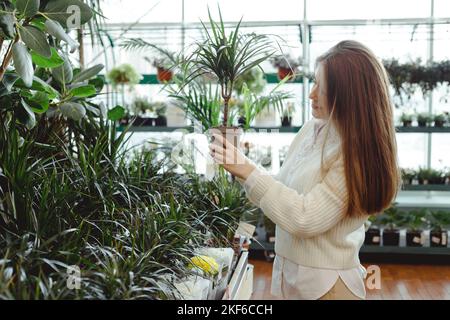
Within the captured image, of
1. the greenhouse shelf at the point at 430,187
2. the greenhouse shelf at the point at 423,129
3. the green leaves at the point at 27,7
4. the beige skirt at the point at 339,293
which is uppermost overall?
the green leaves at the point at 27,7

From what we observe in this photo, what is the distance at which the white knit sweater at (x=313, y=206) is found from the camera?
173 centimetres

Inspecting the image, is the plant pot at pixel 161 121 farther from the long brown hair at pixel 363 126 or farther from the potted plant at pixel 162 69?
the long brown hair at pixel 363 126

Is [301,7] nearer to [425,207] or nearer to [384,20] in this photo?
[384,20]

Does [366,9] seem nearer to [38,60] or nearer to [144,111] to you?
[144,111]

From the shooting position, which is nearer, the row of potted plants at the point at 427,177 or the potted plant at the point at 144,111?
the row of potted plants at the point at 427,177

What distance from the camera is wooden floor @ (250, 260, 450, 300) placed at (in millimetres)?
4223

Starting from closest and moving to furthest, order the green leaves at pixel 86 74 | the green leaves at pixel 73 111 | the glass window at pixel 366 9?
the green leaves at pixel 73 111 → the green leaves at pixel 86 74 → the glass window at pixel 366 9

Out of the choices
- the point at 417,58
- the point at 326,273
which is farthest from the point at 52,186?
the point at 417,58

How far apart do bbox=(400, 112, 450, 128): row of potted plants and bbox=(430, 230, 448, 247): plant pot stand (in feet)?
3.04

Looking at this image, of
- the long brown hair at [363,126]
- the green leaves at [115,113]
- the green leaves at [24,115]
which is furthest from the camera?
the green leaves at [115,113]

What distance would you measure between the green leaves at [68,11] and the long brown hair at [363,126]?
2.93ft

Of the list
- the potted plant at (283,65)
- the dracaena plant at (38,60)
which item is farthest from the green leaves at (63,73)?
the potted plant at (283,65)

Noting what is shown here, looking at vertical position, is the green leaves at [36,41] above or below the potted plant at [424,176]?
above

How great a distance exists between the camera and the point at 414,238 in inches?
201
